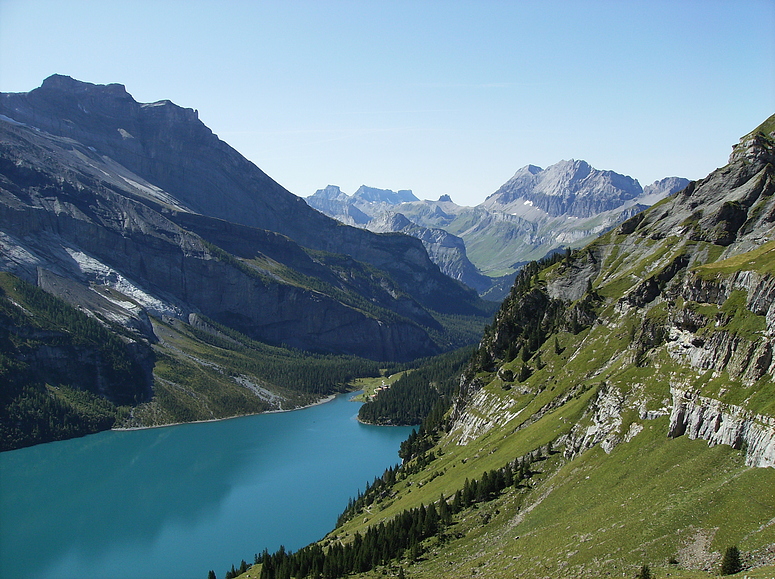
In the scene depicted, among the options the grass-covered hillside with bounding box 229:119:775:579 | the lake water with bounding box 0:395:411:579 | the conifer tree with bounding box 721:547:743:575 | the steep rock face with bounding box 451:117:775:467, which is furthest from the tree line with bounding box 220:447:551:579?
the conifer tree with bounding box 721:547:743:575

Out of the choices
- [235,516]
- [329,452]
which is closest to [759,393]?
[235,516]

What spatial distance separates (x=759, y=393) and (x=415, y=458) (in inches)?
3335

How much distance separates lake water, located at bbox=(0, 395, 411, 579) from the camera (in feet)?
383

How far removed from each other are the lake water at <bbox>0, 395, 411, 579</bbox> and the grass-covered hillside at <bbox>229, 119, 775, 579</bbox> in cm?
2189

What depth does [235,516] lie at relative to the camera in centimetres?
13562

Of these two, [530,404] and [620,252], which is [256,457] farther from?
[620,252]

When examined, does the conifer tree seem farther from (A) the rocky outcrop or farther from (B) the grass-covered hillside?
(A) the rocky outcrop

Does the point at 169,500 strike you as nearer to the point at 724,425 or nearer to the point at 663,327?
the point at 663,327

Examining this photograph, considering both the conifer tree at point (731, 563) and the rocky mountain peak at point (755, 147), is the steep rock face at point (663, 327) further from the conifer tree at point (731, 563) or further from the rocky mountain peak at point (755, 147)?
the conifer tree at point (731, 563)

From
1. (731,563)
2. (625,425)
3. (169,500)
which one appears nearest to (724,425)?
(625,425)

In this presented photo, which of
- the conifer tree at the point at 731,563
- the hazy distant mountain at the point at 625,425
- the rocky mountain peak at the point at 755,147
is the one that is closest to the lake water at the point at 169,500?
the hazy distant mountain at the point at 625,425

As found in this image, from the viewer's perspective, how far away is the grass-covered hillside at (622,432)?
→ 186 feet

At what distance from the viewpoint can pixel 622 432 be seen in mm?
77375

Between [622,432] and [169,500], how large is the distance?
367ft
